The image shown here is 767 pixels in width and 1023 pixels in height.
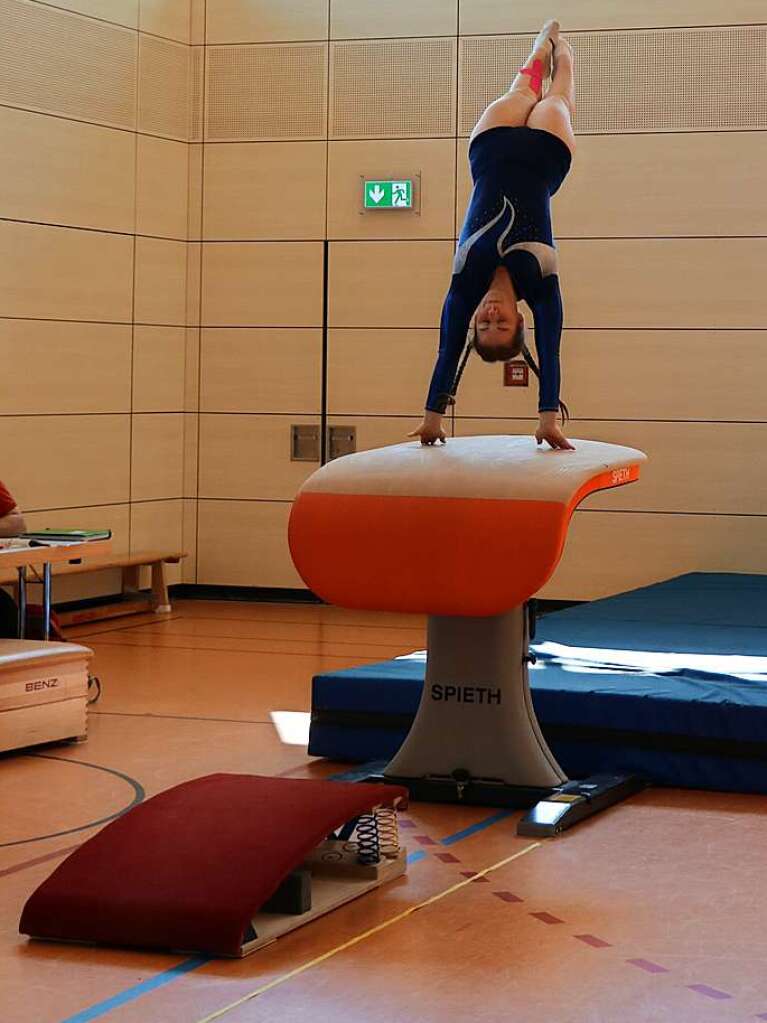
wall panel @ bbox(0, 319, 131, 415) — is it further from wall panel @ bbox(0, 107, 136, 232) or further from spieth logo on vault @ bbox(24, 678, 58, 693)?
spieth logo on vault @ bbox(24, 678, 58, 693)

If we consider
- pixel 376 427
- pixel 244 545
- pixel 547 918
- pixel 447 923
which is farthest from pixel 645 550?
pixel 447 923

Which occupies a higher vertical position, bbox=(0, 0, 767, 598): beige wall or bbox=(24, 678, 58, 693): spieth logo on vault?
bbox=(0, 0, 767, 598): beige wall

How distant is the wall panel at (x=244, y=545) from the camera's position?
413 inches

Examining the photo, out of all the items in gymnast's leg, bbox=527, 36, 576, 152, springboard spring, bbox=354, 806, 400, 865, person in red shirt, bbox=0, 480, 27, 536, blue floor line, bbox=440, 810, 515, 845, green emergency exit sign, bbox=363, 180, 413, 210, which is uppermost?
green emergency exit sign, bbox=363, 180, 413, 210

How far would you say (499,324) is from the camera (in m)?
5.22

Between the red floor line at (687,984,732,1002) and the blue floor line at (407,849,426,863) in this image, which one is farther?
the blue floor line at (407,849,426,863)

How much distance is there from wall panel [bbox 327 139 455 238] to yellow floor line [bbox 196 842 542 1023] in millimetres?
6094

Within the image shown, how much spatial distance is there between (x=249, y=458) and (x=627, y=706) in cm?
540

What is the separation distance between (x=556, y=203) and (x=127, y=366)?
292 centimetres

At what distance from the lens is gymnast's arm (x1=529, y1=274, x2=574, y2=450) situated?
5.26 m

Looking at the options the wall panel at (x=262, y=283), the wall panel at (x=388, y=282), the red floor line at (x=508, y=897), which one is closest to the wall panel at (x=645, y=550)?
the wall panel at (x=388, y=282)

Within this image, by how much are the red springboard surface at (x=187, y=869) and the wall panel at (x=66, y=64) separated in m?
6.13

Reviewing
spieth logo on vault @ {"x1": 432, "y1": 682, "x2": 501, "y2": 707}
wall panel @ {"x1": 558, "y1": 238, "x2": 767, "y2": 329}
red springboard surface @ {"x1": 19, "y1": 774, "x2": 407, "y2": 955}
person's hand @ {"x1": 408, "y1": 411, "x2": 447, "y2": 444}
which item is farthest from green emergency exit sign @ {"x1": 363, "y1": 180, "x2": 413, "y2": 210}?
red springboard surface @ {"x1": 19, "y1": 774, "x2": 407, "y2": 955}

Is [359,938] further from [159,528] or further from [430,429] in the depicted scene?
[159,528]
